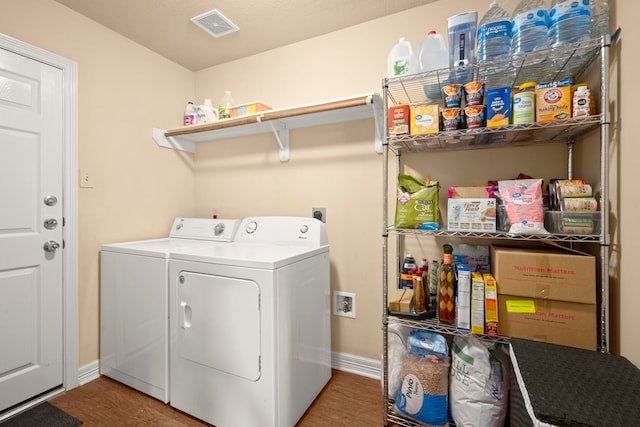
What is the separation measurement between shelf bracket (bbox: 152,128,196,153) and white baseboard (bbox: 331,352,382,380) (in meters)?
2.05

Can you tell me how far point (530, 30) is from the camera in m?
1.18

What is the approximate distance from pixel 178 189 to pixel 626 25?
2.75 m

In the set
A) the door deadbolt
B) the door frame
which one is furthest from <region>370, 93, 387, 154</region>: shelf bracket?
the door deadbolt

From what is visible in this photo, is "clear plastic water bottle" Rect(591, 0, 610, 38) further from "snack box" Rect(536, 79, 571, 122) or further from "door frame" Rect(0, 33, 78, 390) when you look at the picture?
"door frame" Rect(0, 33, 78, 390)

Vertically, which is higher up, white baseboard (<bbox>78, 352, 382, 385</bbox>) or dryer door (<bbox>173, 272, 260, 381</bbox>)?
dryer door (<bbox>173, 272, 260, 381</bbox>)

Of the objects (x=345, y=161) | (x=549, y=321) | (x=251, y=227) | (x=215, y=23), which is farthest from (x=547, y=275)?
(x=215, y=23)

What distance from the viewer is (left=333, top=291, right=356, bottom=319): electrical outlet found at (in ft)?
6.29

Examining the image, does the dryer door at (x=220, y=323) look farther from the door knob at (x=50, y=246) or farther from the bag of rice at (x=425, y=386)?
the door knob at (x=50, y=246)

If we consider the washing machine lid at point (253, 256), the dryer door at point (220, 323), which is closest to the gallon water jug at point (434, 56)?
the washing machine lid at point (253, 256)

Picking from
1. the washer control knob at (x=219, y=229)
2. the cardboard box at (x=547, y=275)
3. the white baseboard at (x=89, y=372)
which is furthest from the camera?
the washer control knob at (x=219, y=229)

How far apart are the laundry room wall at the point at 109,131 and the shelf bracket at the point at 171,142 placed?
50 millimetres

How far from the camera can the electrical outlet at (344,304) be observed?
75.4 inches

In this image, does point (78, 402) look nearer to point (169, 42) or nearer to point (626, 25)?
point (169, 42)

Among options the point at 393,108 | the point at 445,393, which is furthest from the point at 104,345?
the point at 393,108
